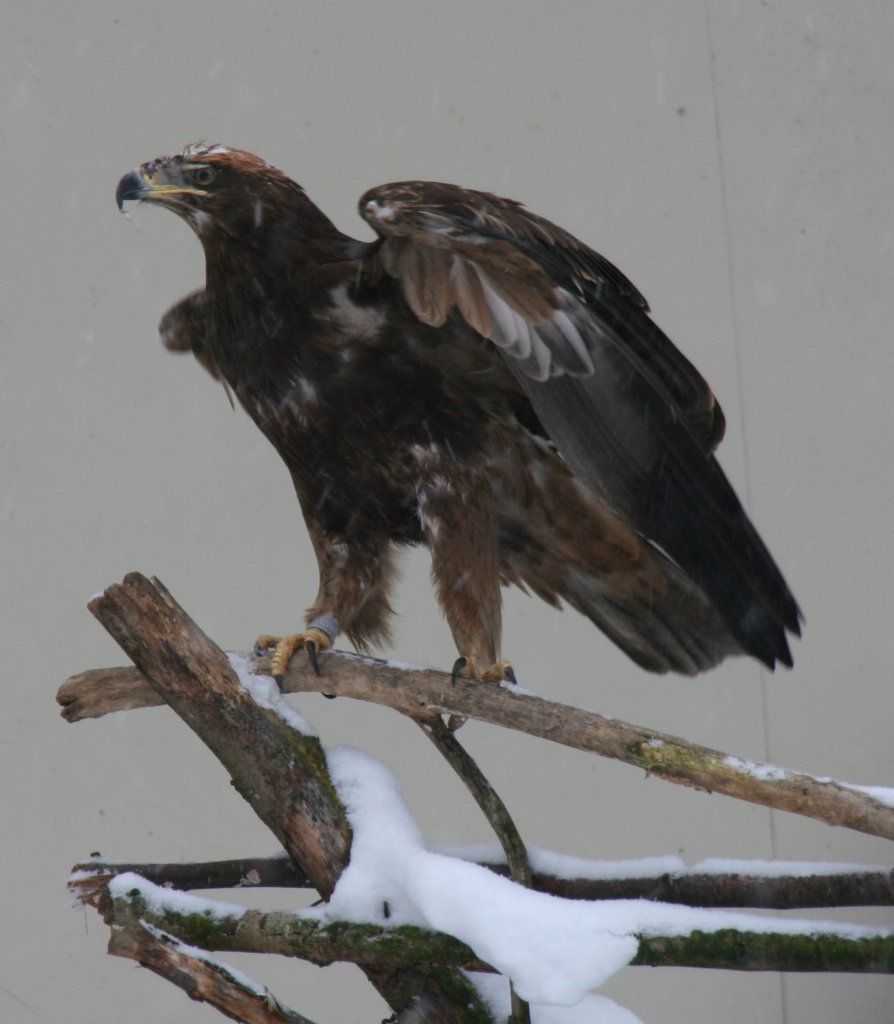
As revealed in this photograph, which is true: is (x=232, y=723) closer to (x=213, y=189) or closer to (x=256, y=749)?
(x=256, y=749)

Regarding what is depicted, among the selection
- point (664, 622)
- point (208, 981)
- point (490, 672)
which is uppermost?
point (664, 622)

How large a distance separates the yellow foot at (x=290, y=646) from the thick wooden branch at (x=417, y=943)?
1.26 ft

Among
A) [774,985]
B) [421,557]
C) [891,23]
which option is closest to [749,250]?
[891,23]

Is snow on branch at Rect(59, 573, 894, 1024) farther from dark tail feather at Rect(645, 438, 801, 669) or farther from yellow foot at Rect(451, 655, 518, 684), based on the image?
dark tail feather at Rect(645, 438, 801, 669)

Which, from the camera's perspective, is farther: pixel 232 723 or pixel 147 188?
pixel 147 188

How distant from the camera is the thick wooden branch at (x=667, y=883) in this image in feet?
5.75

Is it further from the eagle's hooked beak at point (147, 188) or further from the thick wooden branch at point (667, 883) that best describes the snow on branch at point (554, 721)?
the eagle's hooked beak at point (147, 188)

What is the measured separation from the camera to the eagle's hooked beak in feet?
6.79

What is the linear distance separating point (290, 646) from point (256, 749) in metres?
0.27

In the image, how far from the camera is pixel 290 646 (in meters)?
1.98

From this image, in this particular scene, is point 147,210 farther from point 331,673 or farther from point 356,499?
point 331,673

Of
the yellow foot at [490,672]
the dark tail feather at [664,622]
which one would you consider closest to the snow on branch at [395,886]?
the yellow foot at [490,672]

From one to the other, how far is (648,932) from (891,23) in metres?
2.68

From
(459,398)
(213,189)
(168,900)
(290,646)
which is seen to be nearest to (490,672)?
(290,646)
